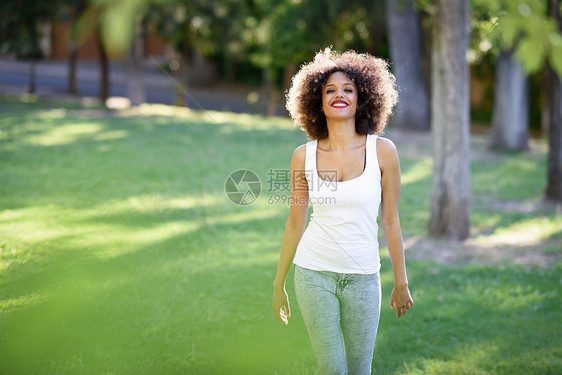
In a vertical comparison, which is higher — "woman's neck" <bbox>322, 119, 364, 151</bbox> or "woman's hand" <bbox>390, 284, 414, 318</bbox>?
"woman's neck" <bbox>322, 119, 364, 151</bbox>

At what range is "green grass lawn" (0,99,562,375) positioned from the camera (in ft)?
13.4

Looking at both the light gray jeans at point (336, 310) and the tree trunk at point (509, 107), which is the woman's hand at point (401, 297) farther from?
the tree trunk at point (509, 107)

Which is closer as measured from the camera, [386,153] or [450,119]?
[386,153]

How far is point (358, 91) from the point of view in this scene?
3053 mm

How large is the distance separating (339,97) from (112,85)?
26.2m

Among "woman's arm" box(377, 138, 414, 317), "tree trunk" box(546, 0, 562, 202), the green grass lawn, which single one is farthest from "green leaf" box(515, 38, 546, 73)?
"tree trunk" box(546, 0, 562, 202)

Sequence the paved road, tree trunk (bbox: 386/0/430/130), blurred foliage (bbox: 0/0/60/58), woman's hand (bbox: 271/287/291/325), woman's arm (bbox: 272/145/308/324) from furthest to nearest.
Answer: the paved road → blurred foliage (bbox: 0/0/60/58) → tree trunk (bbox: 386/0/430/130) → woman's hand (bbox: 271/287/291/325) → woman's arm (bbox: 272/145/308/324)

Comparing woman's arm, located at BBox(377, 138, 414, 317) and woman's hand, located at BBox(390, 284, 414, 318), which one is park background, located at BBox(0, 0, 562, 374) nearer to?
woman's arm, located at BBox(377, 138, 414, 317)

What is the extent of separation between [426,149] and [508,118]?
2.27m

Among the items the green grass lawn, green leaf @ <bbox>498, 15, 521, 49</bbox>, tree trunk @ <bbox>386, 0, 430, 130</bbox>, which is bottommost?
the green grass lawn

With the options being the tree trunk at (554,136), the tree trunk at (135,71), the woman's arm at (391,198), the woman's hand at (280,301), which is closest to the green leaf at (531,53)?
the woman's arm at (391,198)

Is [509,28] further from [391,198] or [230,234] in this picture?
[230,234]

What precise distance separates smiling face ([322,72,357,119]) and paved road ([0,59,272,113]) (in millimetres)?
18467

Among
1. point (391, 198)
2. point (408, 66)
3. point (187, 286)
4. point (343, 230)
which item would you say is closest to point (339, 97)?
point (391, 198)
